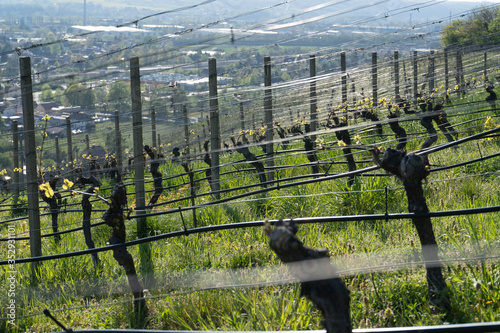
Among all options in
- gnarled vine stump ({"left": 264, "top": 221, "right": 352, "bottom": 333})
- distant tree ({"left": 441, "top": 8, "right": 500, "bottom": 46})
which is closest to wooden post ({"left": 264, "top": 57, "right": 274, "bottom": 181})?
gnarled vine stump ({"left": 264, "top": 221, "right": 352, "bottom": 333})

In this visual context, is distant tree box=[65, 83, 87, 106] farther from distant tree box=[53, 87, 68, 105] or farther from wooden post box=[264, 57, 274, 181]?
wooden post box=[264, 57, 274, 181]

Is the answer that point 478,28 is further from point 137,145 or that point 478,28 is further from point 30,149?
point 30,149

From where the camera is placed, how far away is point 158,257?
5379 mm

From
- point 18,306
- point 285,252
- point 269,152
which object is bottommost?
point 18,306

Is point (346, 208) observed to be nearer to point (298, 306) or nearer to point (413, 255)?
point (413, 255)

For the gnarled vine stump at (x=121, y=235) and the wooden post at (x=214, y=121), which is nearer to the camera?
the gnarled vine stump at (x=121, y=235)

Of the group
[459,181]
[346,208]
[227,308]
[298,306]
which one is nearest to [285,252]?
[298,306]

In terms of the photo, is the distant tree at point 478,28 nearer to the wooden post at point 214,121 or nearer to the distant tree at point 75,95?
the wooden post at point 214,121

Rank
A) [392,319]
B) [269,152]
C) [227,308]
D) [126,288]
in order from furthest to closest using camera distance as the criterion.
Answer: [269,152], [126,288], [227,308], [392,319]

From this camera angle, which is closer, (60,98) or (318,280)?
(318,280)

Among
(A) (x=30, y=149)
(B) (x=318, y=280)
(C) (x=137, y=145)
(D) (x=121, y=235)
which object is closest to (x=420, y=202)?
(B) (x=318, y=280)

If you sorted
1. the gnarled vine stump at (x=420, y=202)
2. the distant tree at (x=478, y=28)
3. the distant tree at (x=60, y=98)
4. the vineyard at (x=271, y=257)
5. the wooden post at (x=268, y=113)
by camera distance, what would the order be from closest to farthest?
the gnarled vine stump at (x=420, y=202)
the vineyard at (x=271, y=257)
the wooden post at (x=268, y=113)
the distant tree at (x=60, y=98)
the distant tree at (x=478, y=28)

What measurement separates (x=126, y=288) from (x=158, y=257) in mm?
634

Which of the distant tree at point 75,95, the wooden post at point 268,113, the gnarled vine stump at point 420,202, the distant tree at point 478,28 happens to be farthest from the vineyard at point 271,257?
the distant tree at point 478,28
